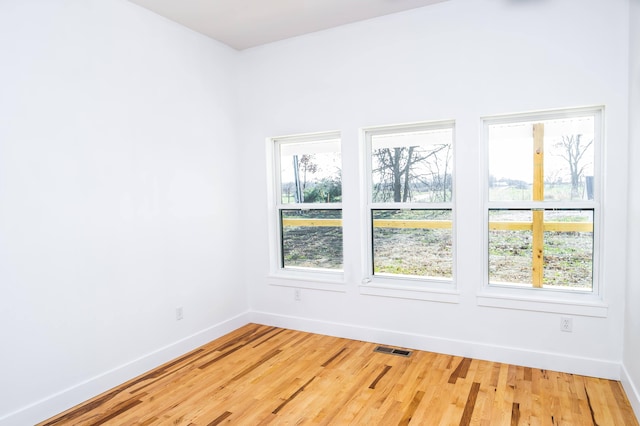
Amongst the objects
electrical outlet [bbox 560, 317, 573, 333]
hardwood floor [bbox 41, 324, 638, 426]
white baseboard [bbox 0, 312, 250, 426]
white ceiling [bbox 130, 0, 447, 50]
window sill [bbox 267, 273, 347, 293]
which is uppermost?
white ceiling [bbox 130, 0, 447, 50]

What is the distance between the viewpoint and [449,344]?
3311mm

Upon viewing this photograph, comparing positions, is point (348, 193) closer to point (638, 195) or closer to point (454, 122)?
point (454, 122)

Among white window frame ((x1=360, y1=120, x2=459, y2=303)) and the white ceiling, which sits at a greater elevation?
the white ceiling

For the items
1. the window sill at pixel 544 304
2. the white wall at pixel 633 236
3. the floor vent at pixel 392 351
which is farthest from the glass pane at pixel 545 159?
the floor vent at pixel 392 351

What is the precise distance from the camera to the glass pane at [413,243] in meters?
3.48

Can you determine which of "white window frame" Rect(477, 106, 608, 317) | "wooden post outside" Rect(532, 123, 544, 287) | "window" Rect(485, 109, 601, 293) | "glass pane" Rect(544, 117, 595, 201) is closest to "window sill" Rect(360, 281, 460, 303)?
"white window frame" Rect(477, 106, 608, 317)

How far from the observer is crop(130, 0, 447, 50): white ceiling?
3121 millimetres

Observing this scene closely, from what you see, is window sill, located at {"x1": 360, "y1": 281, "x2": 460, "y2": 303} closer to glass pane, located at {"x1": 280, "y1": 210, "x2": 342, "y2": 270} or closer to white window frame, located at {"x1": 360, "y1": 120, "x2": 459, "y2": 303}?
white window frame, located at {"x1": 360, "y1": 120, "x2": 459, "y2": 303}

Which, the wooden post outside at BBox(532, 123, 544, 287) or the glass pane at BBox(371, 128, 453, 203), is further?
the glass pane at BBox(371, 128, 453, 203)

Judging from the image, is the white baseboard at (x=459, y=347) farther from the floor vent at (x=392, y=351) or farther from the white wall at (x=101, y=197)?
the white wall at (x=101, y=197)

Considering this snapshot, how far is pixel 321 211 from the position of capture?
404 centimetres

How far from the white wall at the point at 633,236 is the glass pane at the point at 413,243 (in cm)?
126

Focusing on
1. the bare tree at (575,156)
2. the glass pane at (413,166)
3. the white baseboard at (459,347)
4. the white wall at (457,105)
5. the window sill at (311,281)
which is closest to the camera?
the white wall at (457,105)

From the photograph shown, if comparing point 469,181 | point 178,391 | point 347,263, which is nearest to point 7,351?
point 178,391
